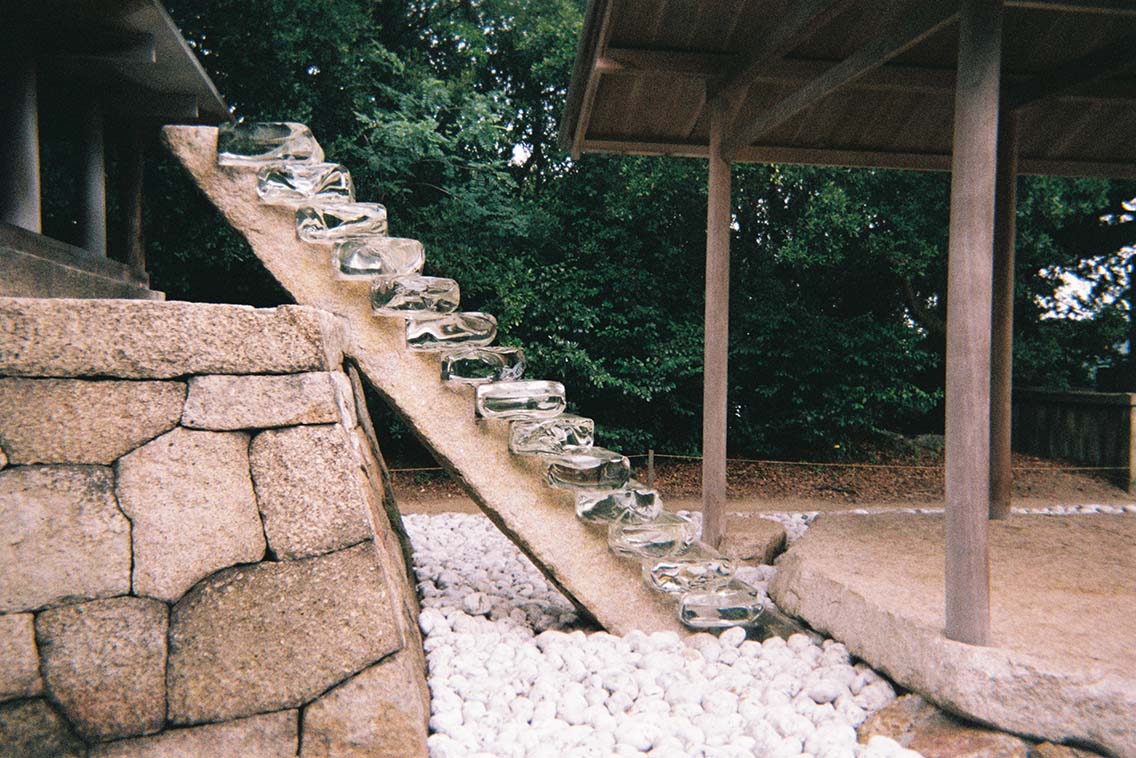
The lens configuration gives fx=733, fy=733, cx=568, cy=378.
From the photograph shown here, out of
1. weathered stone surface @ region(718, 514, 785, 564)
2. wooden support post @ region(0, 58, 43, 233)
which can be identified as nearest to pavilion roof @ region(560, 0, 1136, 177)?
weathered stone surface @ region(718, 514, 785, 564)

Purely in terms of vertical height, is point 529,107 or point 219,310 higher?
point 529,107

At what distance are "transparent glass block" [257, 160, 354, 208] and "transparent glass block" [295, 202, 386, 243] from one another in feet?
0.16

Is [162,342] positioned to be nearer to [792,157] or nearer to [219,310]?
[219,310]

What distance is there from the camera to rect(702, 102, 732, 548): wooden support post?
430 cm

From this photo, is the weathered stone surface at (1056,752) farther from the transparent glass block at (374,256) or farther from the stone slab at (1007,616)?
the transparent glass block at (374,256)

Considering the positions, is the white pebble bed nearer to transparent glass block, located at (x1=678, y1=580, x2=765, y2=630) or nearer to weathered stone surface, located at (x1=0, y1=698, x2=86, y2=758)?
transparent glass block, located at (x1=678, y1=580, x2=765, y2=630)

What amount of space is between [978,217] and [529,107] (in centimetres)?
873

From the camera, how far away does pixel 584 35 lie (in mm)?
4035

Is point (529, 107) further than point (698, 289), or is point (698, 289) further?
point (529, 107)

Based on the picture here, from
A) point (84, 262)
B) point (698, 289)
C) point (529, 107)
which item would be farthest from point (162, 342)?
point (529, 107)

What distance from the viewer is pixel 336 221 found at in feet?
10.2

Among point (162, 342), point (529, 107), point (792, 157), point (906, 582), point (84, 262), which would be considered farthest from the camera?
point (529, 107)

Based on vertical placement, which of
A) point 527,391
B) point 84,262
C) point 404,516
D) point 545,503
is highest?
point 84,262

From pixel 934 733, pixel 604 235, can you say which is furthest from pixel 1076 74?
pixel 604 235
